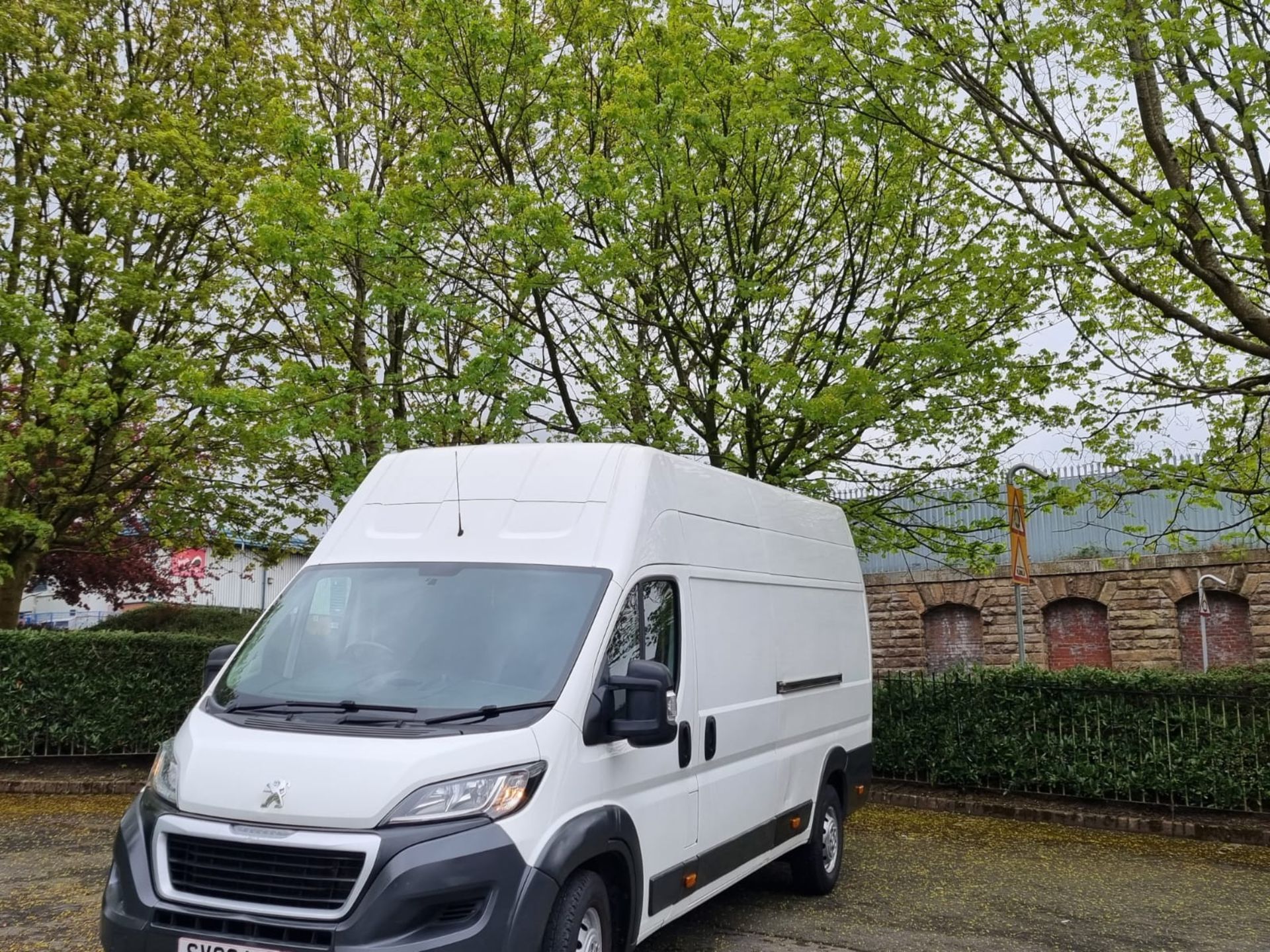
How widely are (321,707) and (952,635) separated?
69.1 feet

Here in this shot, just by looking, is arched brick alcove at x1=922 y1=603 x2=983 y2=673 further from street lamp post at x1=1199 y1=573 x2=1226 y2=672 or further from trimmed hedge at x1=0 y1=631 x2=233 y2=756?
trimmed hedge at x1=0 y1=631 x2=233 y2=756

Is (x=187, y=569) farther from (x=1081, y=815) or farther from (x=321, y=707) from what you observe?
(x=321, y=707)

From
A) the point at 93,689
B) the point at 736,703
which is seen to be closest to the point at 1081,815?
the point at 736,703

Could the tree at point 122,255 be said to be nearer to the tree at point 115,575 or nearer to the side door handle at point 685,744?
the tree at point 115,575

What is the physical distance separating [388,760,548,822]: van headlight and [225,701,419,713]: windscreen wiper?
46 cm

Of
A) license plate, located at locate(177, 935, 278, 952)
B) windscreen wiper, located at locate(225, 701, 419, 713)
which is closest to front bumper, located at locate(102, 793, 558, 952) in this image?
license plate, located at locate(177, 935, 278, 952)

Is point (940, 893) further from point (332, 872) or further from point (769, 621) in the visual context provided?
point (332, 872)

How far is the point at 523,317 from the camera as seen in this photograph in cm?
1208

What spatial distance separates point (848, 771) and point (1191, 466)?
Result: 5.09 m

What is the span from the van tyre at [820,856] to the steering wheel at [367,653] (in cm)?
383

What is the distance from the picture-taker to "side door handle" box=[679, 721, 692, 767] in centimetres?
555

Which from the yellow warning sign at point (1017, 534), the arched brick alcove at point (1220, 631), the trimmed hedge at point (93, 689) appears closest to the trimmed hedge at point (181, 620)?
the trimmed hedge at point (93, 689)

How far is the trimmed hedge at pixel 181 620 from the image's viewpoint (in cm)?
1962

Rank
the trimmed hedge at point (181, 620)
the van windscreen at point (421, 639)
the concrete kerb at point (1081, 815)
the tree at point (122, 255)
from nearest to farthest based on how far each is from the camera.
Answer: the van windscreen at point (421, 639) → the concrete kerb at point (1081, 815) → the tree at point (122, 255) → the trimmed hedge at point (181, 620)
